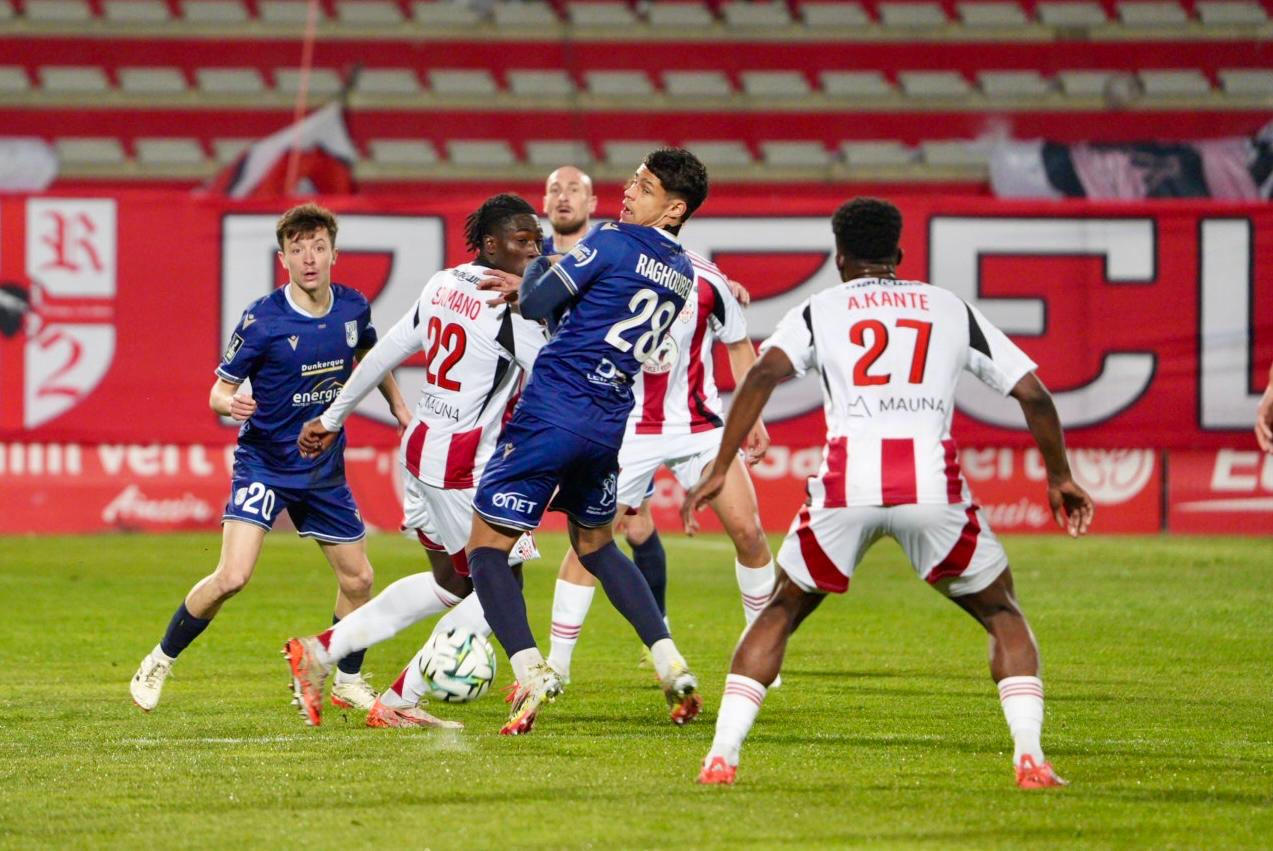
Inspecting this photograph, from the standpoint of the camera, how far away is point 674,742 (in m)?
6.38

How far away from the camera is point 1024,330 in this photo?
1534 centimetres

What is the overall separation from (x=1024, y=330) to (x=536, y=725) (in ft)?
30.9

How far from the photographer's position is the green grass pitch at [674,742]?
487 cm

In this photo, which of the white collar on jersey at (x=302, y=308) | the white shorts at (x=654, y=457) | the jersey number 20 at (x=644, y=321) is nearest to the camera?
the jersey number 20 at (x=644, y=321)

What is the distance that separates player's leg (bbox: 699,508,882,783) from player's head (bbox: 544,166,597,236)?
3266 mm

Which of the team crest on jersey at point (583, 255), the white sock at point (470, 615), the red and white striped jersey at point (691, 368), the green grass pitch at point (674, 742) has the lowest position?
the green grass pitch at point (674, 742)

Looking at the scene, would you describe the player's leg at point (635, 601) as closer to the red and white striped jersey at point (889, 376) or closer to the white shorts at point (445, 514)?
the white shorts at point (445, 514)

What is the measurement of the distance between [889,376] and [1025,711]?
1.02 metres

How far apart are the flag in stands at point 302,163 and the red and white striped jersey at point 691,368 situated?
11752 mm

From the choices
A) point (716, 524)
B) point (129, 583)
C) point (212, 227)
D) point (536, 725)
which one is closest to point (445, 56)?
point (212, 227)

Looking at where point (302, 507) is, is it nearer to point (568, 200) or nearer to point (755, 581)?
point (568, 200)

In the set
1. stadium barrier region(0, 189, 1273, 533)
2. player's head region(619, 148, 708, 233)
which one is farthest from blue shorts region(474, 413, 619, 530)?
stadium barrier region(0, 189, 1273, 533)

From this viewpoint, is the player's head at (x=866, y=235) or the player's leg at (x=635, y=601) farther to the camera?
the player's leg at (x=635, y=601)

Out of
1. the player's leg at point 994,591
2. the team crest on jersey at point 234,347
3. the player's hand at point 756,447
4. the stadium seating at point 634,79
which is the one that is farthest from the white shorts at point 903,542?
the stadium seating at point 634,79
